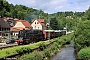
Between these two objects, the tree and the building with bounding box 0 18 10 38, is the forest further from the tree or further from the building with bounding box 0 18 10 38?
the building with bounding box 0 18 10 38

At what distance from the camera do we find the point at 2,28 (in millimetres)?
90562

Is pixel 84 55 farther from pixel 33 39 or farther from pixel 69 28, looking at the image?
pixel 69 28

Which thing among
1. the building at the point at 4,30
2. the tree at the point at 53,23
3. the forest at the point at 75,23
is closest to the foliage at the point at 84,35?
the forest at the point at 75,23

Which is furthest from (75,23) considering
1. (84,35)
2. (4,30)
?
(4,30)

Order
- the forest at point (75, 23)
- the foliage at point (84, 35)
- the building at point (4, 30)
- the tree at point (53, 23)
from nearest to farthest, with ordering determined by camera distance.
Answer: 1. the foliage at point (84, 35)
2. the forest at point (75, 23)
3. the building at point (4, 30)
4. the tree at point (53, 23)

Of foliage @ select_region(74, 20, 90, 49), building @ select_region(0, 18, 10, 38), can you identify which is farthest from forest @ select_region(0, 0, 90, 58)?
building @ select_region(0, 18, 10, 38)

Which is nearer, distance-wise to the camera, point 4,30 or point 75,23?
point 75,23

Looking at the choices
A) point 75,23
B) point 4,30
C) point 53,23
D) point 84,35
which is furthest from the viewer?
point 53,23

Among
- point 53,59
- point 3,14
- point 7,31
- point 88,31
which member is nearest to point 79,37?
point 88,31

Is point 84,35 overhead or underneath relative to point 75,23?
underneath

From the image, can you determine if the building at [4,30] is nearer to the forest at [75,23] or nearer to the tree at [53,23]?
the forest at [75,23]

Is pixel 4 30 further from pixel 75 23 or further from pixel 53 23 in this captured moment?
pixel 53 23

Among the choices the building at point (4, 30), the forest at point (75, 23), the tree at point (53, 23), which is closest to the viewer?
the forest at point (75, 23)

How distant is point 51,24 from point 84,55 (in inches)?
3392
